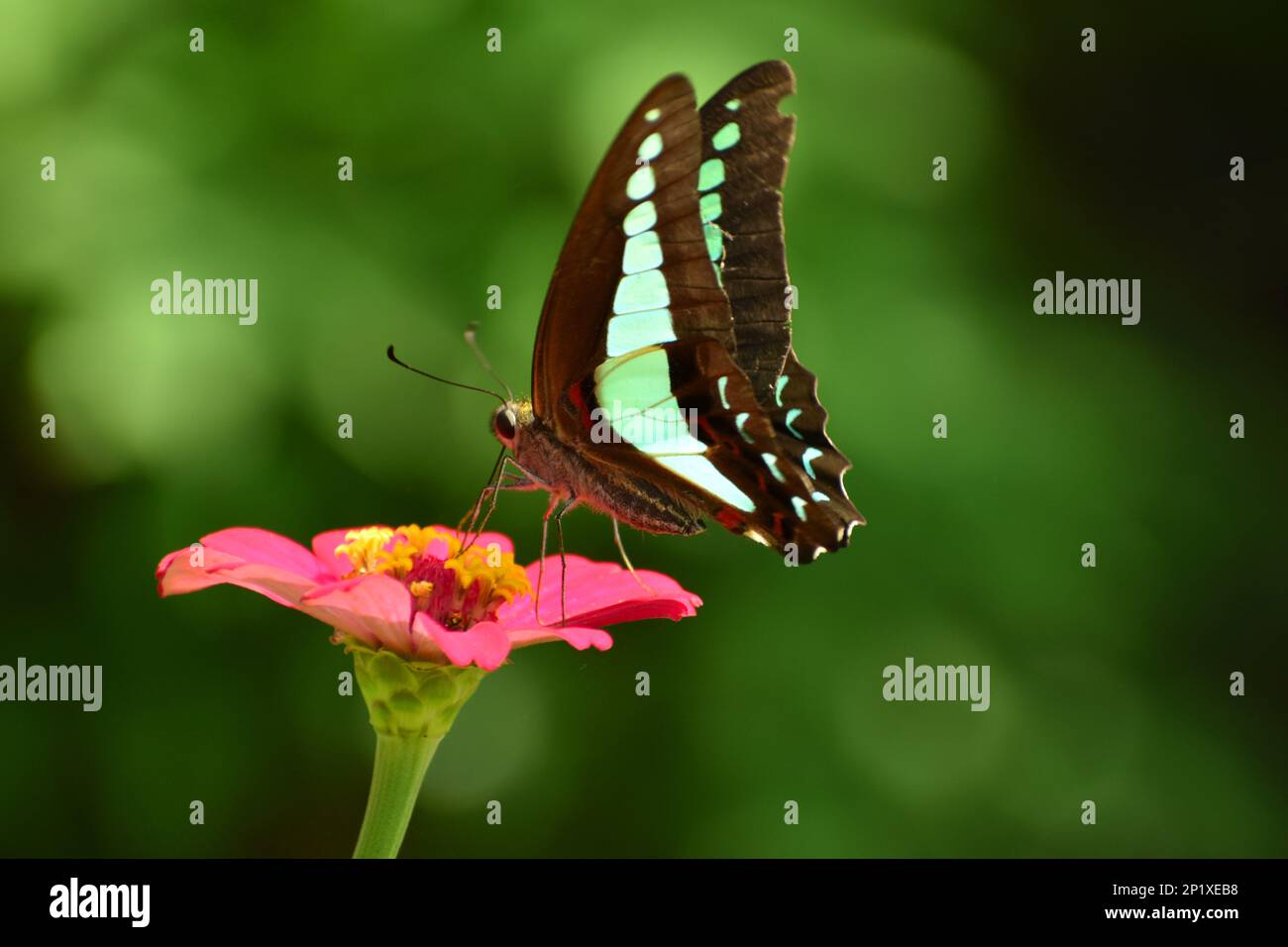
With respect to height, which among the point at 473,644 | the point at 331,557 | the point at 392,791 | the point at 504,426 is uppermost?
the point at 504,426

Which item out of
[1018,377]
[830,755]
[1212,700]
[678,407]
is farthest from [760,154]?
[1212,700]

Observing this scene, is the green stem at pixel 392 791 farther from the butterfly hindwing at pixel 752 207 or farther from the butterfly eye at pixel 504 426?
the butterfly hindwing at pixel 752 207

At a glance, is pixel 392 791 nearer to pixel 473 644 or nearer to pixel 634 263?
pixel 473 644

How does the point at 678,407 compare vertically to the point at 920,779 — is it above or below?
above

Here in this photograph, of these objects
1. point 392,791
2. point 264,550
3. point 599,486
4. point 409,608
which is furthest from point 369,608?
point 599,486

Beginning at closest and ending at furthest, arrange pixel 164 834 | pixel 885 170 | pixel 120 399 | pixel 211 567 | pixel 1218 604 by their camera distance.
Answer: pixel 211 567
pixel 120 399
pixel 164 834
pixel 885 170
pixel 1218 604

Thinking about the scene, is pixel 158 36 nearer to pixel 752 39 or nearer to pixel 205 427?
pixel 205 427
